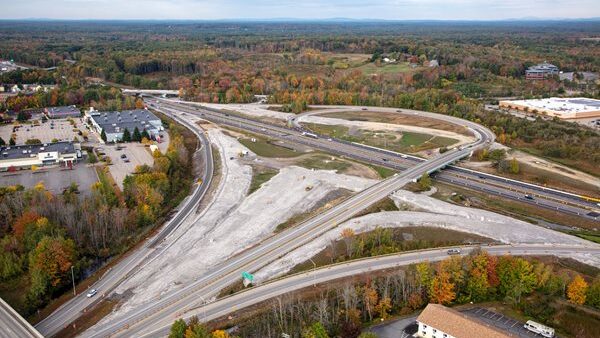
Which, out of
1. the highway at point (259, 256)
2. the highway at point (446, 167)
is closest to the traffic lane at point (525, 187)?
the highway at point (446, 167)

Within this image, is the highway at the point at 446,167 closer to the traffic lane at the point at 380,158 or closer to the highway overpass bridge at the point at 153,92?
the traffic lane at the point at 380,158

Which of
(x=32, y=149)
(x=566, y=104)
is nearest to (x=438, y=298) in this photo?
(x=32, y=149)

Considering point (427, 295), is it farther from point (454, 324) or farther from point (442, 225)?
point (442, 225)

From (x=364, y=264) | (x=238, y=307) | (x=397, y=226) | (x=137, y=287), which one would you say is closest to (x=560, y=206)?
(x=397, y=226)

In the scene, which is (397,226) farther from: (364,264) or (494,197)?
(494,197)

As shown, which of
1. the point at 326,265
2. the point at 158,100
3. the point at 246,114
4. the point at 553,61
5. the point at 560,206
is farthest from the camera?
the point at 553,61

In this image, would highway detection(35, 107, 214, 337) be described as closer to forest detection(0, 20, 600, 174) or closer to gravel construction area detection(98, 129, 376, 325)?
gravel construction area detection(98, 129, 376, 325)
